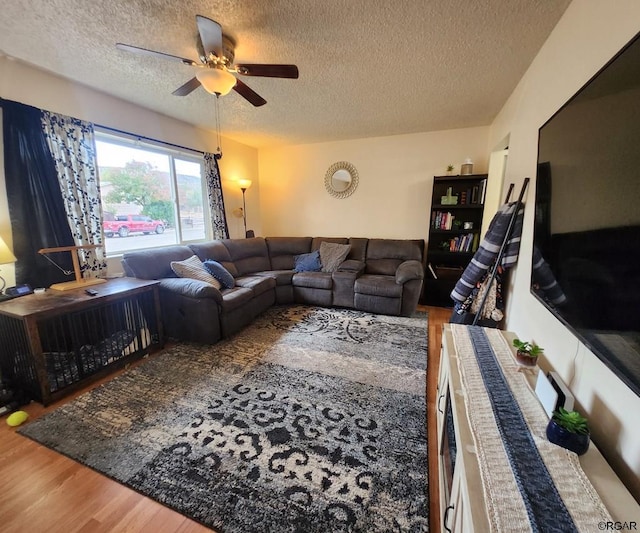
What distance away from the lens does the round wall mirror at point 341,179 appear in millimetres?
4289

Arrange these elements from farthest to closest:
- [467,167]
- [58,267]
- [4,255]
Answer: [467,167]
[58,267]
[4,255]

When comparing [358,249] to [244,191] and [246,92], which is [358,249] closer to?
[244,191]

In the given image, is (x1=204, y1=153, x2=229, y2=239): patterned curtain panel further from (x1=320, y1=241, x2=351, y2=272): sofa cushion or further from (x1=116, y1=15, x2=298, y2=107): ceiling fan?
(x1=116, y1=15, x2=298, y2=107): ceiling fan

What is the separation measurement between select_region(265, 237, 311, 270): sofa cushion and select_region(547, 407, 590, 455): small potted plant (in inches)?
147

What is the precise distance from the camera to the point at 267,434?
5.14 feet

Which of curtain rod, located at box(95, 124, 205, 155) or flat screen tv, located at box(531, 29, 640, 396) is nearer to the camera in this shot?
flat screen tv, located at box(531, 29, 640, 396)

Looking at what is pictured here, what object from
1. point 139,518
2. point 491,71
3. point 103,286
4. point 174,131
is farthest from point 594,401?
point 174,131

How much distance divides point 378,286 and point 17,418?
10.4ft

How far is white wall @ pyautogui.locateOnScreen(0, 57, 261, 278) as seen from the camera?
6.77 ft

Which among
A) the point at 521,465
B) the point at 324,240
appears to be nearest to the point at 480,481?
the point at 521,465

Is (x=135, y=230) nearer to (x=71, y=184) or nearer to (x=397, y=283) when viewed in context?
(x=71, y=184)

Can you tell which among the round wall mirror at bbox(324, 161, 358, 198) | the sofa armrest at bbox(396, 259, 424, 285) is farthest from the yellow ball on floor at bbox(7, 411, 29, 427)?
the round wall mirror at bbox(324, 161, 358, 198)

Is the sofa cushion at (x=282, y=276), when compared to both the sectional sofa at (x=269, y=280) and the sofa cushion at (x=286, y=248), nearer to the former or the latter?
the sectional sofa at (x=269, y=280)

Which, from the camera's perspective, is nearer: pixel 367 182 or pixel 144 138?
pixel 144 138
